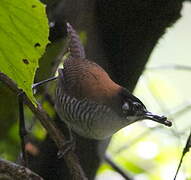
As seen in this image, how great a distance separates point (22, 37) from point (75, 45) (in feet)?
3.15

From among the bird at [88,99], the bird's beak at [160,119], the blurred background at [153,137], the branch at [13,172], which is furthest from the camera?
the blurred background at [153,137]

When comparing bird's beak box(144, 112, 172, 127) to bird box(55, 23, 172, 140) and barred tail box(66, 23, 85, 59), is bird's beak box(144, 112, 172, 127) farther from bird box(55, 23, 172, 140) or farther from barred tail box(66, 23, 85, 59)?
barred tail box(66, 23, 85, 59)

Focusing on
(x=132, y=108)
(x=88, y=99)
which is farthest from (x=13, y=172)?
(x=88, y=99)

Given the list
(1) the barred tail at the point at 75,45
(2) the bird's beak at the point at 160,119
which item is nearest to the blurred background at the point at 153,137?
(1) the barred tail at the point at 75,45

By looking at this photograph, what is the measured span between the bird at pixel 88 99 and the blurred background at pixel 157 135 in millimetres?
A: 332

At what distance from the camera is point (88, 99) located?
1744 mm

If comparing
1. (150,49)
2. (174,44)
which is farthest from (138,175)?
(174,44)

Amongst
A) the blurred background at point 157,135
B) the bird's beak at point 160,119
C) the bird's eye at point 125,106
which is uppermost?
the bird's beak at point 160,119

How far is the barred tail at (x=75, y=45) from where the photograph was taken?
5.18ft

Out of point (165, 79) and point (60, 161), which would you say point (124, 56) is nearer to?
point (60, 161)

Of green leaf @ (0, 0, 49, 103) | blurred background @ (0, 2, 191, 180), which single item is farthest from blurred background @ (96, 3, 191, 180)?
green leaf @ (0, 0, 49, 103)

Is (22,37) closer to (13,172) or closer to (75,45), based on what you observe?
(13,172)

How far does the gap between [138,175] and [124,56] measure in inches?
35.3

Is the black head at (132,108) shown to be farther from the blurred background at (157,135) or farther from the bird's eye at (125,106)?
the blurred background at (157,135)
